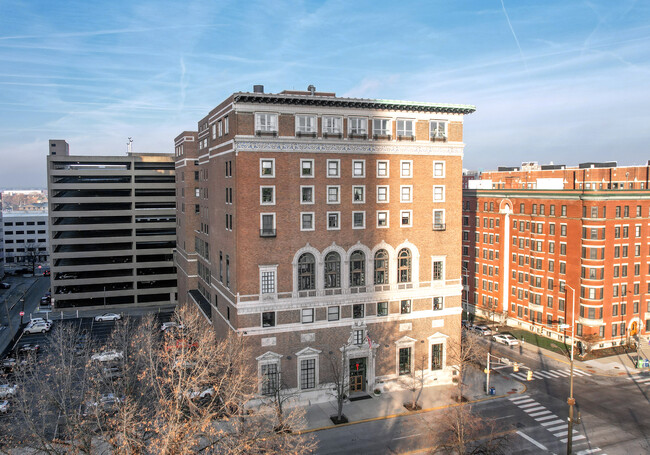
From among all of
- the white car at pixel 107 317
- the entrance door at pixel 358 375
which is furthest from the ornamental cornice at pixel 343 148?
the white car at pixel 107 317

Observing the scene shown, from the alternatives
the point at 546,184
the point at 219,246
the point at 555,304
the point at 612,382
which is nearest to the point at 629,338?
the point at 555,304

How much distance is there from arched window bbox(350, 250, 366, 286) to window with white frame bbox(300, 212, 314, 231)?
5.73 meters

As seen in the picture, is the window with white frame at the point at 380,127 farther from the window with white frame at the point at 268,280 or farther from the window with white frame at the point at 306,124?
the window with white frame at the point at 268,280

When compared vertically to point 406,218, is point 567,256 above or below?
below

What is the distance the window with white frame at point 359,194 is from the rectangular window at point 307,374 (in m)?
17.6

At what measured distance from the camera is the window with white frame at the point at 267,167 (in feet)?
Answer: 162

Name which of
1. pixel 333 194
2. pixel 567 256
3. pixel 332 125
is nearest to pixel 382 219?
pixel 333 194

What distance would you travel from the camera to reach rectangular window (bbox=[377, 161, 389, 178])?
53.9 metres

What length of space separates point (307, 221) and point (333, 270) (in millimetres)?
6040

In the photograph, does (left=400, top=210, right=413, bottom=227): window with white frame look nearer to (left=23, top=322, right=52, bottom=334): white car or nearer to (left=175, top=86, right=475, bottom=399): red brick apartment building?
(left=175, top=86, right=475, bottom=399): red brick apartment building

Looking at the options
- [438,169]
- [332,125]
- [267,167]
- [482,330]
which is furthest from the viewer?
[482,330]

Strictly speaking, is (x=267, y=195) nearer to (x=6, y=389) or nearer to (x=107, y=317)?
(x=6, y=389)

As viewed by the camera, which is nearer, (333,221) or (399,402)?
(399,402)

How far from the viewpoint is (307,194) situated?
5141 cm
